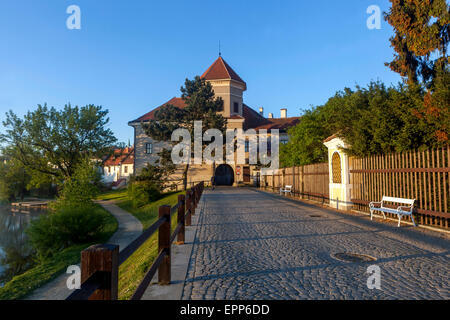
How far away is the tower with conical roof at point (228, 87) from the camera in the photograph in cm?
3784

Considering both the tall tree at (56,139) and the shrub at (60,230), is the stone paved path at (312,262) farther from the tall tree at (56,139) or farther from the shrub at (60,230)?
the tall tree at (56,139)

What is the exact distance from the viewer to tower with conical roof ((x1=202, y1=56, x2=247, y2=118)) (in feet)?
124

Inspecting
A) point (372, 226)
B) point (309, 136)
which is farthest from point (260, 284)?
point (309, 136)

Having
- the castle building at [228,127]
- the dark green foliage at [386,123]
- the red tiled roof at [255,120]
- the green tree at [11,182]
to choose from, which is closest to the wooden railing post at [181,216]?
the dark green foliage at [386,123]

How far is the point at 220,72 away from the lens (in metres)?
39.3

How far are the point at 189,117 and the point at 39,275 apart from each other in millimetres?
21252

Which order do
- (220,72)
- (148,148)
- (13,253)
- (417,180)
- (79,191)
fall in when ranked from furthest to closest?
1. (220,72)
2. (148,148)
3. (79,191)
4. (13,253)
5. (417,180)

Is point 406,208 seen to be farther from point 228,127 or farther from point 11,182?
point 11,182

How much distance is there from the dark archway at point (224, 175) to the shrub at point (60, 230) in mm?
23178

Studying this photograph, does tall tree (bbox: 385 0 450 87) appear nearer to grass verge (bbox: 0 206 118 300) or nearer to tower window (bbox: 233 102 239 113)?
grass verge (bbox: 0 206 118 300)

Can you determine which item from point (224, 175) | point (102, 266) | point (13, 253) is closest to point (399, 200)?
point (102, 266)

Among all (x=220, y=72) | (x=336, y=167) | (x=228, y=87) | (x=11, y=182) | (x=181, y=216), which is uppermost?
(x=220, y=72)

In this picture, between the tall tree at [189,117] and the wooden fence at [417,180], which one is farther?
the tall tree at [189,117]
